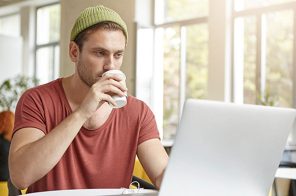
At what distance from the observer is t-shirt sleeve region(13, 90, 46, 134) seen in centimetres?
147

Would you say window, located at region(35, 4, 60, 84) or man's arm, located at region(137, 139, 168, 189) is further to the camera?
window, located at region(35, 4, 60, 84)

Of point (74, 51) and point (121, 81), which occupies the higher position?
point (74, 51)

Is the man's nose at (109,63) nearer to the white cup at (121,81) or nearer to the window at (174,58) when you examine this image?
the white cup at (121,81)

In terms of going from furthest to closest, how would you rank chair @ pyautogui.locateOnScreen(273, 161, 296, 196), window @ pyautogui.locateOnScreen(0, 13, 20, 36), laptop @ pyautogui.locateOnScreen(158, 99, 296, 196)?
window @ pyautogui.locateOnScreen(0, 13, 20, 36) → chair @ pyautogui.locateOnScreen(273, 161, 296, 196) → laptop @ pyautogui.locateOnScreen(158, 99, 296, 196)

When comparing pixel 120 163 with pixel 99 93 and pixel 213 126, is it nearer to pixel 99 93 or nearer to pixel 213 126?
pixel 99 93

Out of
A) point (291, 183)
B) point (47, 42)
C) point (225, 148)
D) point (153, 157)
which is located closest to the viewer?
point (225, 148)

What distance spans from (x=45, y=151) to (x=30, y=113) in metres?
0.19

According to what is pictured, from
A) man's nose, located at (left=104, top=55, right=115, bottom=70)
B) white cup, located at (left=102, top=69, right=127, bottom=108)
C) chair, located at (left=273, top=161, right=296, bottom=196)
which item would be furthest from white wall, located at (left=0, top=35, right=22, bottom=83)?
white cup, located at (left=102, top=69, right=127, bottom=108)

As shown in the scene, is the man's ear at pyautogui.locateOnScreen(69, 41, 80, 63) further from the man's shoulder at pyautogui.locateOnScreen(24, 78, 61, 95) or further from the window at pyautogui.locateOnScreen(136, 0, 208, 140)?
the window at pyautogui.locateOnScreen(136, 0, 208, 140)

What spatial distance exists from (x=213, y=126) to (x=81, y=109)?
46cm

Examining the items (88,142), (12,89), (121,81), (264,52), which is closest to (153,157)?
(88,142)

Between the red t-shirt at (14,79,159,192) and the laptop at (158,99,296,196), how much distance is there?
55 centimetres

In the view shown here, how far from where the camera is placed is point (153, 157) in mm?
1605

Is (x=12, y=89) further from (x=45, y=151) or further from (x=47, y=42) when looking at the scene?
(x=45, y=151)
